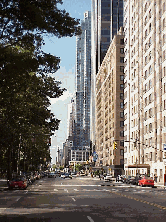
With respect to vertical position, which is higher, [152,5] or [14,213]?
[152,5]

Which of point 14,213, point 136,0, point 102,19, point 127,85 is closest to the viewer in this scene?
point 14,213

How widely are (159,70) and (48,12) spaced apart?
6700cm

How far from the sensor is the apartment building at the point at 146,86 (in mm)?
82594

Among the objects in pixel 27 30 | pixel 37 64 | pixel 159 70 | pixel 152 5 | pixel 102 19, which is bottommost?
pixel 37 64

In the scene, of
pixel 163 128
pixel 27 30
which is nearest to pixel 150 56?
pixel 163 128

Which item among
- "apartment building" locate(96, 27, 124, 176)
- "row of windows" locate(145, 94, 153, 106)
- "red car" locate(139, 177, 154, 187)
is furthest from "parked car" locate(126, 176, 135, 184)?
"apartment building" locate(96, 27, 124, 176)

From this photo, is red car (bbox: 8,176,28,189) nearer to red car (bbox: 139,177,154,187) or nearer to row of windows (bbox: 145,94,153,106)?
red car (bbox: 139,177,154,187)

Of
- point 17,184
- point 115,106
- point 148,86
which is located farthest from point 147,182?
point 115,106

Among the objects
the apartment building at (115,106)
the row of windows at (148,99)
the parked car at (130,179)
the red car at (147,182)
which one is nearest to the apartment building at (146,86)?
the row of windows at (148,99)

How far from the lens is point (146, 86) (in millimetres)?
95312

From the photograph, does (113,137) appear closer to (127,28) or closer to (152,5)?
(127,28)

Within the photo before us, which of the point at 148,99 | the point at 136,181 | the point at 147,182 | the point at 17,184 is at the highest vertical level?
the point at 148,99

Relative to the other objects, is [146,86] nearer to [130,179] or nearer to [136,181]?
[130,179]

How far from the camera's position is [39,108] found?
4416 cm
